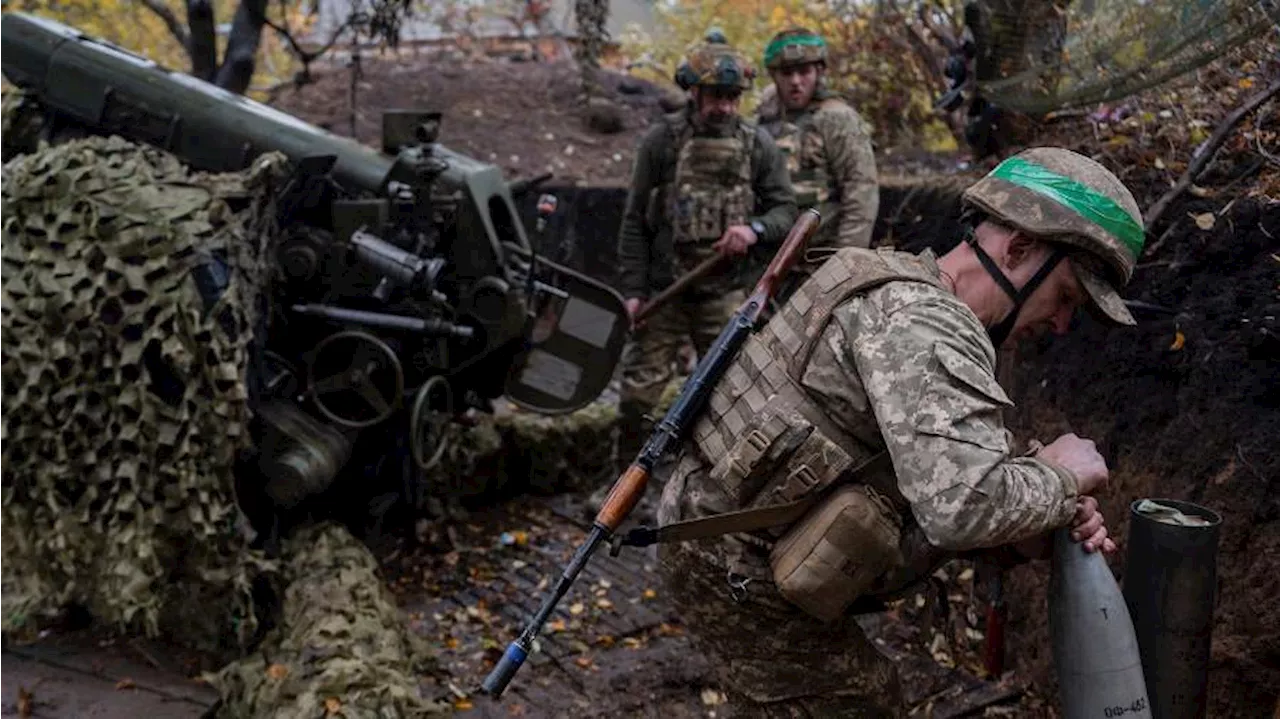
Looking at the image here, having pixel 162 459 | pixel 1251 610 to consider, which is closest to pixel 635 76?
pixel 162 459

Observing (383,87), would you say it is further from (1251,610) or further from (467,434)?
(1251,610)

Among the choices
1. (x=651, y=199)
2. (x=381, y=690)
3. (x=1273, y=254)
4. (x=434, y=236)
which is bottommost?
(x=381, y=690)

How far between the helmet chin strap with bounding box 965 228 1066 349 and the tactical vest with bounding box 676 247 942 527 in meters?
0.13

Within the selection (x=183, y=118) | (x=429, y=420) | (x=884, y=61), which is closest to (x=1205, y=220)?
(x=429, y=420)

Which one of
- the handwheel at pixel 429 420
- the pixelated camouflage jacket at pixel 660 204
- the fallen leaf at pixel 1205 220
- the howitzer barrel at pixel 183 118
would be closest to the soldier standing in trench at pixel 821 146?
the pixelated camouflage jacket at pixel 660 204

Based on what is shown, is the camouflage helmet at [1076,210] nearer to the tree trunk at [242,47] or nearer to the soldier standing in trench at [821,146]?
the soldier standing in trench at [821,146]

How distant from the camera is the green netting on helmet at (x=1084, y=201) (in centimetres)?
240

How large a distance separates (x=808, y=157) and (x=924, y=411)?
3.96 meters

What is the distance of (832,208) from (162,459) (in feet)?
11.1

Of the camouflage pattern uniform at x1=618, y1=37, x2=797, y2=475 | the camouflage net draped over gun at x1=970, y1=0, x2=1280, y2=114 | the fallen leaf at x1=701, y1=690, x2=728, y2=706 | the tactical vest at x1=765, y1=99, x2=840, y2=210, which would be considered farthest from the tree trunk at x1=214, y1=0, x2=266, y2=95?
the fallen leaf at x1=701, y1=690, x2=728, y2=706

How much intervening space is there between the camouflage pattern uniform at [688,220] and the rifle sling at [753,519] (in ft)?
10.2

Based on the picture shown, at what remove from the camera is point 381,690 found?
3.77 m

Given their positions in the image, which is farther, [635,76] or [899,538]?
[635,76]

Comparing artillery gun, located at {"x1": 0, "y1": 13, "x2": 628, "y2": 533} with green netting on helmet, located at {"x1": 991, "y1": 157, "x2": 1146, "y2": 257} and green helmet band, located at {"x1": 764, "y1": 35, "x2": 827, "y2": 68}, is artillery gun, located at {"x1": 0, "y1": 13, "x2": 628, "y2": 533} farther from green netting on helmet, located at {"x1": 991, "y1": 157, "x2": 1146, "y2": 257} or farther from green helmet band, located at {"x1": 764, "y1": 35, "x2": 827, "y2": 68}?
green netting on helmet, located at {"x1": 991, "y1": 157, "x2": 1146, "y2": 257}
